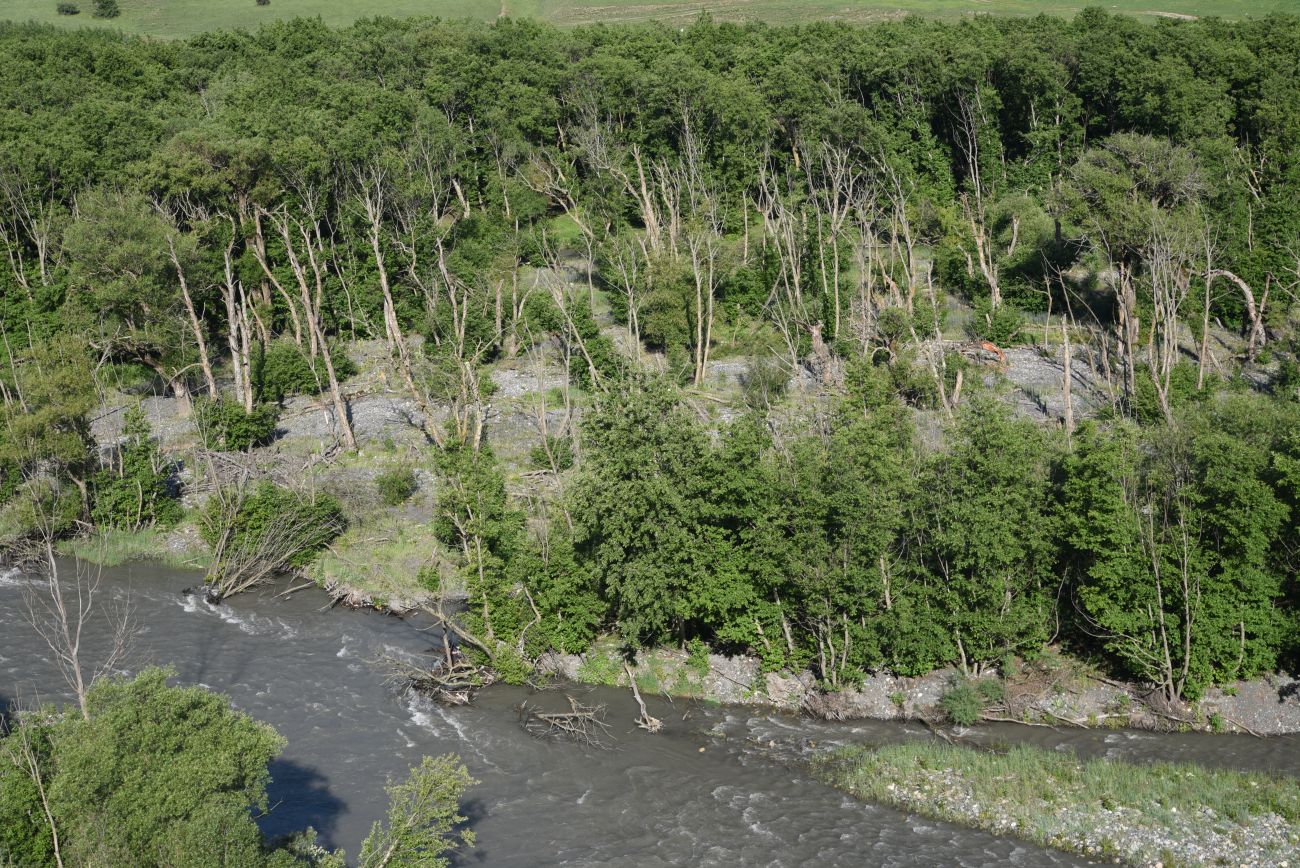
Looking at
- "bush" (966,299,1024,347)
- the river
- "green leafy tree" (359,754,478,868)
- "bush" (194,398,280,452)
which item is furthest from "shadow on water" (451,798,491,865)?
"bush" (966,299,1024,347)

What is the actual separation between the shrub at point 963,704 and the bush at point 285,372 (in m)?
46.2

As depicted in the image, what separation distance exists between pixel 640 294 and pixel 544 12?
87.0 metres

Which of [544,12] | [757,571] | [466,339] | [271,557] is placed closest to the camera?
[757,571]

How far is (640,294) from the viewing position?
77750mm

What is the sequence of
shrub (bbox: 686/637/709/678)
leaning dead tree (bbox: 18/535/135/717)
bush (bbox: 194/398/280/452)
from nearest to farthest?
1. shrub (bbox: 686/637/709/678)
2. leaning dead tree (bbox: 18/535/135/717)
3. bush (bbox: 194/398/280/452)

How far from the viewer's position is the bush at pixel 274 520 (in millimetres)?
57406

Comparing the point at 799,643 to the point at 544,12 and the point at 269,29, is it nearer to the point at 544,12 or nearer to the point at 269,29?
the point at 269,29

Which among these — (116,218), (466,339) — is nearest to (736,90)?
(466,339)

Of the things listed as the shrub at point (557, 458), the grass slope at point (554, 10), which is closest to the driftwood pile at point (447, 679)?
the shrub at point (557, 458)

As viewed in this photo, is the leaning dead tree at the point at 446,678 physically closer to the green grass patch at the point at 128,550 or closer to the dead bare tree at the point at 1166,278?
the green grass patch at the point at 128,550

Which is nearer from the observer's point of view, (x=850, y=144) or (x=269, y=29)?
(x=850, y=144)

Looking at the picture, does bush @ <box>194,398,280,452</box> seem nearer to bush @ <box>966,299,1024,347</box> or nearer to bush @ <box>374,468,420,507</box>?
bush @ <box>374,468,420,507</box>

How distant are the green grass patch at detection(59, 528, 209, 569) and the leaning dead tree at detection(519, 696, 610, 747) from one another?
24.4 metres

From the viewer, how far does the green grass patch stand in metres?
59.9
